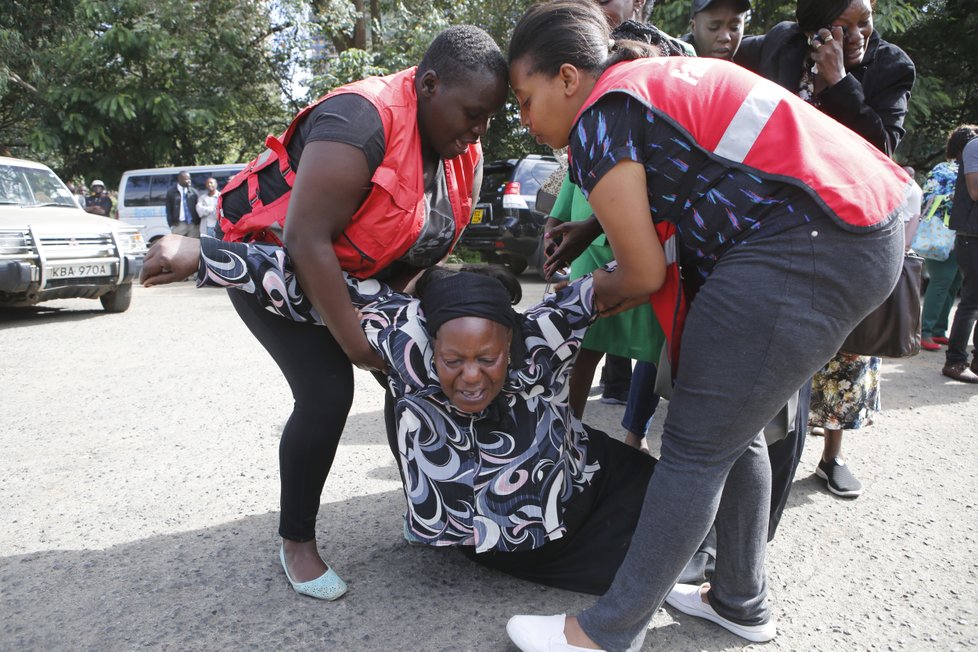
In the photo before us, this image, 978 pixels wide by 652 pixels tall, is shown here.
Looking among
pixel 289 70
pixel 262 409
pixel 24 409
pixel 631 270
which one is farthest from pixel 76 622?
pixel 289 70

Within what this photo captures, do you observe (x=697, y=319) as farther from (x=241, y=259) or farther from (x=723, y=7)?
(x=723, y=7)

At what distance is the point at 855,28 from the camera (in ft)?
8.78

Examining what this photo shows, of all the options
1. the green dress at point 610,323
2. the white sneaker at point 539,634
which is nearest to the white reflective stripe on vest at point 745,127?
the green dress at point 610,323

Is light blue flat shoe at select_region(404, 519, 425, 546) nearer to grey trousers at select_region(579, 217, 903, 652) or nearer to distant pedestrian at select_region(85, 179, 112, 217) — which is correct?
grey trousers at select_region(579, 217, 903, 652)

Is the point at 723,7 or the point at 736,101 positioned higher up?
the point at 723,7

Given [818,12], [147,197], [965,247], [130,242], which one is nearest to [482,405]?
[818,12]

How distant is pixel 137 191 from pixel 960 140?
1551 centimetres

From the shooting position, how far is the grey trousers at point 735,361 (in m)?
1.65

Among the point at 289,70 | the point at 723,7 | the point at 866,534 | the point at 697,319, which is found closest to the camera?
the point at 697,319

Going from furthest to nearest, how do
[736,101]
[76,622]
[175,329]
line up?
1. [175,329]
2. [76,622]
3. [736,101]

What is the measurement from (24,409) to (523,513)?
12.3ft

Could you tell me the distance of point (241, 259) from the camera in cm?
208

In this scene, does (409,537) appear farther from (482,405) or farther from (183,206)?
(183,206)

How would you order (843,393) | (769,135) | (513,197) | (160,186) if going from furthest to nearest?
(160,186)
(513,197)
(843,393)
(769,135)
